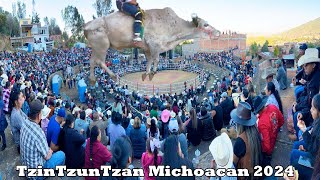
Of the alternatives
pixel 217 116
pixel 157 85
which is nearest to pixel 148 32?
pixel 217 116

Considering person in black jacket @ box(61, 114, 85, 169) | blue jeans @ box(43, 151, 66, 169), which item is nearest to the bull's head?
person in black jacket @ box(61, 114, 85, 169)

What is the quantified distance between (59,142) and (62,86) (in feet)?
87.2

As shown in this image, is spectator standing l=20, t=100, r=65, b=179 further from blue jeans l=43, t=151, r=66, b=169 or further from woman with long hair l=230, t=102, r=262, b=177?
woman with long hair l=230, t=102, r=262, b=177

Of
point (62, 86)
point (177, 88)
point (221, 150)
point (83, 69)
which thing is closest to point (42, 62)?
point (83, 69)

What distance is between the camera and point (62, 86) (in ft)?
103

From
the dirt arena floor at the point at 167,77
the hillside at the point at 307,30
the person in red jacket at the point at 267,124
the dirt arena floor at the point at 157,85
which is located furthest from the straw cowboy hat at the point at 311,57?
the hillside at the point at 307,30

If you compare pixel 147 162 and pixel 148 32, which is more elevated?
pixel 148 32

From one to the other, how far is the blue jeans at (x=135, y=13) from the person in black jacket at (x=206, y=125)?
9.08 feet

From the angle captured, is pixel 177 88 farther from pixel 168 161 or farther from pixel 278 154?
pixel 168 161

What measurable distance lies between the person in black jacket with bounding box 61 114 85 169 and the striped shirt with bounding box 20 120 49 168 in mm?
585

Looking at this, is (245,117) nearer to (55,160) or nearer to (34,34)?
(55,160)

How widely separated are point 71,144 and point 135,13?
4197mm

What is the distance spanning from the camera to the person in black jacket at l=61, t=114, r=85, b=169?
573 cm

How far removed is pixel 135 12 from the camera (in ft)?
27.9
